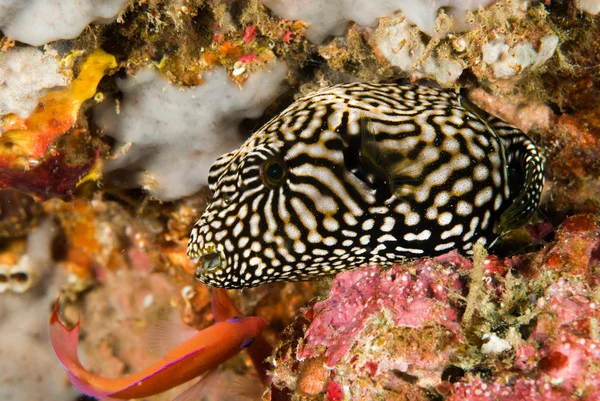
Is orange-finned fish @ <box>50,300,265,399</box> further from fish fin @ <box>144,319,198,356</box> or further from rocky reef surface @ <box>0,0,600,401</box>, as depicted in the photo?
rocky reef surface @ <box>0,0,600,401</box>

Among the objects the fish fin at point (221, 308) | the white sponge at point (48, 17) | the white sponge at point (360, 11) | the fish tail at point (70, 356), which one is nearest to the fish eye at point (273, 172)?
the white sponge at point (360, 11)

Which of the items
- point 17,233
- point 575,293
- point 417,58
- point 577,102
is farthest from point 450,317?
point 17,233

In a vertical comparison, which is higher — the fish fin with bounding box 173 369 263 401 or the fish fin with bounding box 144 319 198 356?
the fish fin with bounding box 144 319 198 356

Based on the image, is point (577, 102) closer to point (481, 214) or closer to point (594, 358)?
point (481, 214)

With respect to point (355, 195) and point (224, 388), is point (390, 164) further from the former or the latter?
point (224, 388)

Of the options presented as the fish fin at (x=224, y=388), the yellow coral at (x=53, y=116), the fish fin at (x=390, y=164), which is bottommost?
the fish fin at (x=224, y=388)


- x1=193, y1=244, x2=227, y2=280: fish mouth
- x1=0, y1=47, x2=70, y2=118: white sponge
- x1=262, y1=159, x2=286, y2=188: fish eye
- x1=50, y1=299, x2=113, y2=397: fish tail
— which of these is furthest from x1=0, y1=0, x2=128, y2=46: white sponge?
x1=50, y1=299, x2=113, y2=397: fish tail

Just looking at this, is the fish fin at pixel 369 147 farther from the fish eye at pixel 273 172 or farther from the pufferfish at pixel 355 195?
the fish eye at pixel 273 172

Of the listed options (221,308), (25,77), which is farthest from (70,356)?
(25,77)
